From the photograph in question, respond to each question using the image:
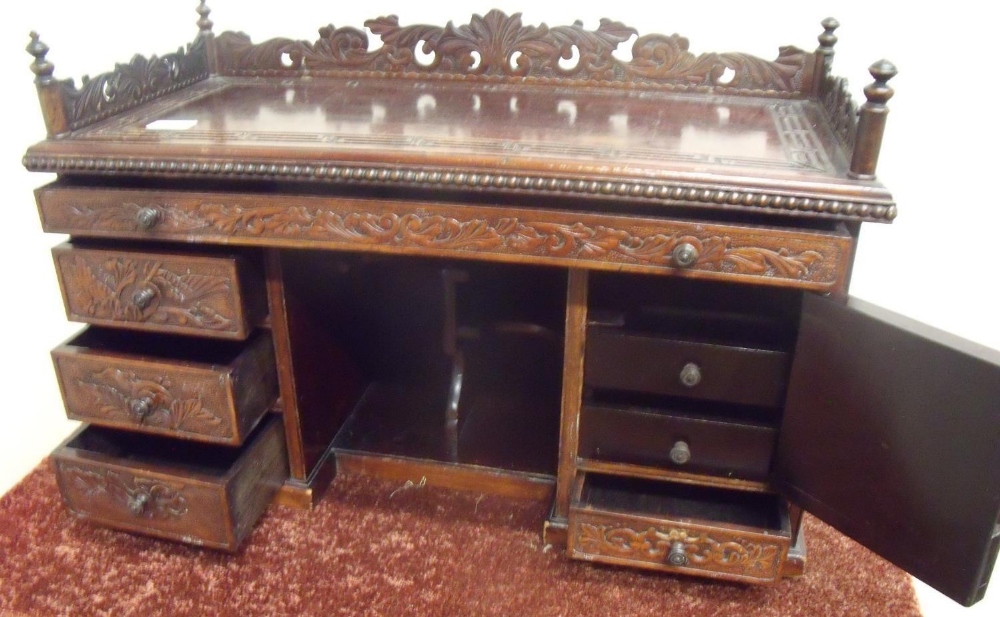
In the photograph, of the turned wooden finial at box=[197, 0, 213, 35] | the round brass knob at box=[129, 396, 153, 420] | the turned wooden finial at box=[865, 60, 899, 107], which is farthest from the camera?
the turned wooden finial at box=[197, 0, 213, 35]

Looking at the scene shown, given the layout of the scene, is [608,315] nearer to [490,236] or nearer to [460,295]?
[490,236]

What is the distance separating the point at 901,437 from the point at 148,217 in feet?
3.44

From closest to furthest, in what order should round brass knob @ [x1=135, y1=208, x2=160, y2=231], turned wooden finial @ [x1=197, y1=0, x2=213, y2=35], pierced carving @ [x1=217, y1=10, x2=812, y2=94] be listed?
round brass knob @ [x1=135, y1=208, x2=160, y2=231] → pierced carving @ [x1=217, y1=10, x2=812, y2=94] → turned wooden finial @ [x1=197, y1=0, x2=213, y2=35]

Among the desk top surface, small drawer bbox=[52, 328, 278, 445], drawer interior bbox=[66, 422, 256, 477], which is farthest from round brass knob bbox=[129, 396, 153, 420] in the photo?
the desk top surface

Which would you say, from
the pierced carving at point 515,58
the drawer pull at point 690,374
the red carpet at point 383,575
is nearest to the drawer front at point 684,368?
the drawer pull at point 690,374

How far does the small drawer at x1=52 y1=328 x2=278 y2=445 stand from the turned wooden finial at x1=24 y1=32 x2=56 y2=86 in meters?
0.41

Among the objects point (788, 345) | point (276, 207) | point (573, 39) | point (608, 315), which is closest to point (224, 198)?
point (276, 207)

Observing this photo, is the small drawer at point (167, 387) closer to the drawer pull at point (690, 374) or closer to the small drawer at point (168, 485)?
the small drawer at point (168, 485)

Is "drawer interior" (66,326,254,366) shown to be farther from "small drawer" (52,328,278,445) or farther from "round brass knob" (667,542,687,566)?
"round brass knob" (667,542,687,566)

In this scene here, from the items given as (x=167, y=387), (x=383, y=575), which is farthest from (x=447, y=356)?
(x=167, y=387)

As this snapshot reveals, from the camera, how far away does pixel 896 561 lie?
1.04 meters

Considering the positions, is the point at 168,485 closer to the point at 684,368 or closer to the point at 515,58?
the point at 684,368

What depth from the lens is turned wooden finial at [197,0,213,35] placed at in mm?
1525

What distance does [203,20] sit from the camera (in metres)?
1.53
